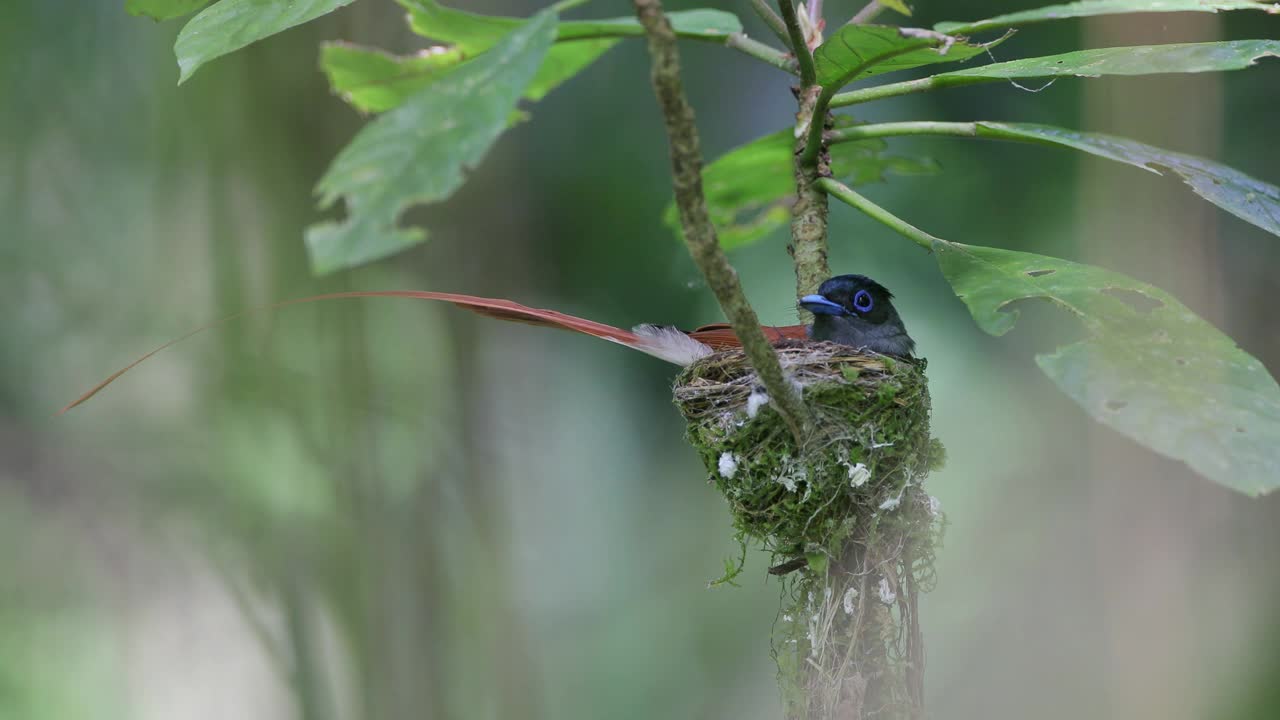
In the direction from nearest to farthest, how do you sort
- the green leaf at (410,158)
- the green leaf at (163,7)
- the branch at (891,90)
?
the green leaf at (410,158)
the green leaf at (163,7)
the branch at (891,90)

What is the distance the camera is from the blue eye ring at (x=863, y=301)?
2.32 meters

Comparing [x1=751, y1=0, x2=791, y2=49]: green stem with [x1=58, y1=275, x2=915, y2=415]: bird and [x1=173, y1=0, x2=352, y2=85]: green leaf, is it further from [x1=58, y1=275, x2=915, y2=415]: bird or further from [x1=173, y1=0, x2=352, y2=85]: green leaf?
[x1=173, y1=0, x2=352, y2=85]: green leaf

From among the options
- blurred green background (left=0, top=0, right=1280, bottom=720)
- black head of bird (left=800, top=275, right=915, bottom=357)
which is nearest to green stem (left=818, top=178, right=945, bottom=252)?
black head of bird (left=800, top=275, right=915, bottom=357)

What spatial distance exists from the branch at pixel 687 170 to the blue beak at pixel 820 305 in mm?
726

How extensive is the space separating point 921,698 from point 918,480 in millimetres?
389

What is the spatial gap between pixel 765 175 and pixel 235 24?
138 cm

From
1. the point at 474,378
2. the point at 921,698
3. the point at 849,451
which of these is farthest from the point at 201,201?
the point at 921,698

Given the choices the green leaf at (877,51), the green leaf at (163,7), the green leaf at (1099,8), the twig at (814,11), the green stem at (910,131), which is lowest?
the green stem at (910,131)

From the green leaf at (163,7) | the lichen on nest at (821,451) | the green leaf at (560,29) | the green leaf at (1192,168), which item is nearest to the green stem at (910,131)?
the green leaf at (1192,168)

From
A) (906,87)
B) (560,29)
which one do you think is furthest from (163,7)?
(906,87)

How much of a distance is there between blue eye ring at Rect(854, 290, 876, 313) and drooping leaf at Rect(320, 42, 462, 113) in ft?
3.56

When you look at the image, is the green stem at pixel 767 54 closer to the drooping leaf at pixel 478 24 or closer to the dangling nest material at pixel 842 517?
the drooping leaf at pixel 478 24

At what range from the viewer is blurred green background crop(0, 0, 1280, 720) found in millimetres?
3449

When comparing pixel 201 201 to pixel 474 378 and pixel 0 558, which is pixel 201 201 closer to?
pixel 474 378
